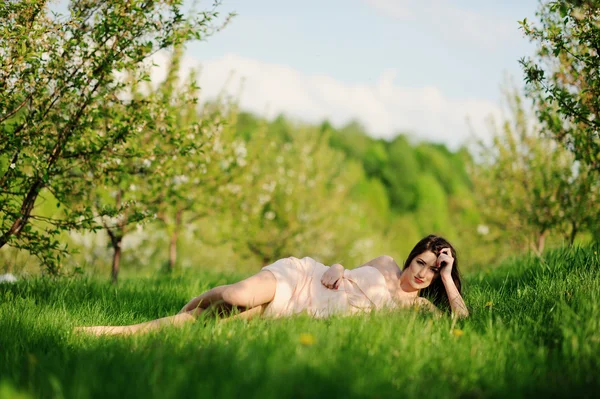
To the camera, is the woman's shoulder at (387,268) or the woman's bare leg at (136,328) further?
the woman's shoulder at (387,268)

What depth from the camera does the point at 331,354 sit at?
3.53 metres

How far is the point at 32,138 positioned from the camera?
5367 millimetres

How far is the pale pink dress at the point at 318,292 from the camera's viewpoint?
5066 mm

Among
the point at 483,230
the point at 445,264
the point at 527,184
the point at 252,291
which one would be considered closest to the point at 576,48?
the point at 445,264

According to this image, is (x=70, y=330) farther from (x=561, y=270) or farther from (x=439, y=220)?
(x=439, y=220)

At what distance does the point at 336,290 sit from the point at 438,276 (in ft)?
3.51

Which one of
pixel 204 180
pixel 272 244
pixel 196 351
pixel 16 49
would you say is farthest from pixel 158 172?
pixel 272 244

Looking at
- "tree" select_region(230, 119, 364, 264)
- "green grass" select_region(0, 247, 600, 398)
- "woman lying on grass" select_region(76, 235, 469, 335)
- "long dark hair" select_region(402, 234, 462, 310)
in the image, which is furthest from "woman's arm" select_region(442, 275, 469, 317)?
"tree" select_region(230, 119, 364, 264)

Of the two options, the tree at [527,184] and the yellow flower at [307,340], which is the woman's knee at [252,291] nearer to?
the yellow flower at [307,340]

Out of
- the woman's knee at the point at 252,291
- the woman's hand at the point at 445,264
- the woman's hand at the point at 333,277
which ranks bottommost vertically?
the woman's knee at the point at 252,291

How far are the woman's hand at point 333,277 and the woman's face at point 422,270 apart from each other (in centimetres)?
71

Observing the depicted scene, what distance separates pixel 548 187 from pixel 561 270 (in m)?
6.28

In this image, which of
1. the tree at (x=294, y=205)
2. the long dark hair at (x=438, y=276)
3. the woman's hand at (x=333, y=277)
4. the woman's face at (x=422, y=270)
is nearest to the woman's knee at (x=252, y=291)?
the woman's hand at (x=333, y=277)

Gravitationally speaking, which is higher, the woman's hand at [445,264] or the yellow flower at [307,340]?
the woman's hand at [445,264]
